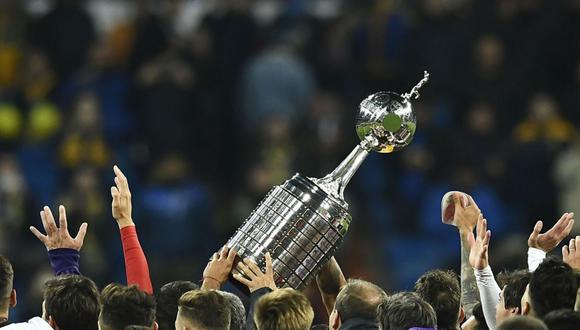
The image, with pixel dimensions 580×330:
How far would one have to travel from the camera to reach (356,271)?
13.2 metres

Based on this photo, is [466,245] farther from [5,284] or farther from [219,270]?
[5,284]

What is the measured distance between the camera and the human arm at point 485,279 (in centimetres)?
669

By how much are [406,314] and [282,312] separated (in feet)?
1.59

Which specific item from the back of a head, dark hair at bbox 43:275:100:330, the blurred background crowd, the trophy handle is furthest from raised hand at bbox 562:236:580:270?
the blurred background crowd

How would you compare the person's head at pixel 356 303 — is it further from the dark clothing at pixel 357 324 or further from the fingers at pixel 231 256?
the fingers at pixel 231 256

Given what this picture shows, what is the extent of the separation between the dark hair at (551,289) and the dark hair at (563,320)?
0.32m

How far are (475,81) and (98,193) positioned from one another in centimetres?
359

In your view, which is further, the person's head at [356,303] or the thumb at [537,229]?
the thumb at [537,229]

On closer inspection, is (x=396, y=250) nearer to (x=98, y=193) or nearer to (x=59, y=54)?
(x=98, y=193)

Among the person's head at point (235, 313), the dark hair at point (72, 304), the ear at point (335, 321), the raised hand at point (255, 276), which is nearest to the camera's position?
the dark hair at point (72, 304)

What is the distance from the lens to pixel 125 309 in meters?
6.27

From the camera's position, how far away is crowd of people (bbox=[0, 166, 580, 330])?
6164 millimetres

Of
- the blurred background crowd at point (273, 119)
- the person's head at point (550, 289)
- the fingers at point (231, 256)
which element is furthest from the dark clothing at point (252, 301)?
the blurred background crowd at point (273, 119)

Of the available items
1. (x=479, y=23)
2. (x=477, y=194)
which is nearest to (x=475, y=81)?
(x=479, y=23)
